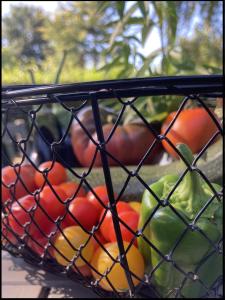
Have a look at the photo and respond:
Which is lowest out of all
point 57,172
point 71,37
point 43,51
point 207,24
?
point 57,172

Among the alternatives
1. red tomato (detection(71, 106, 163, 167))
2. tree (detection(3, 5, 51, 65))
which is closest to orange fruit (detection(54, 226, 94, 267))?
red tomato (detection(71, 106, 163, 167))

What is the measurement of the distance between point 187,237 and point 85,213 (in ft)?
Answer: 0.38

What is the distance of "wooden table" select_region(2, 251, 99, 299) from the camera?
0.36 m

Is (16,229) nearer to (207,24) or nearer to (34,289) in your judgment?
(34,289)

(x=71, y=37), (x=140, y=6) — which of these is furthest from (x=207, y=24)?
(x=71, y=37)

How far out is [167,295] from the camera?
0.29 metres

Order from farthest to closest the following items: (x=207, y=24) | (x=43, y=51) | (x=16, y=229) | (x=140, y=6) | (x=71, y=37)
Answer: (x=43, y=51) < (x=71, y=37) < (x=207, y=24) < (x=140, y=6) < (x=16, y=229)

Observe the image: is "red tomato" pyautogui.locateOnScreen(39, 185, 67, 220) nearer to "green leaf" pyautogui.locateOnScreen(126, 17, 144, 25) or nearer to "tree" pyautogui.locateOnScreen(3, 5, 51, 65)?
"green leaf" pyautogui.locateOnScreen(126, 17, 144, 25)

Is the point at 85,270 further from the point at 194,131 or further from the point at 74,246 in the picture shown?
the point at 194,131

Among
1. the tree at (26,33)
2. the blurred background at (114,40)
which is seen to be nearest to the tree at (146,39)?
the blurred background at (114,40)

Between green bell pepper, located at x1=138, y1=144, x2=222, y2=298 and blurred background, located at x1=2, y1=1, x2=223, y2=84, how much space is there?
0.95 feet

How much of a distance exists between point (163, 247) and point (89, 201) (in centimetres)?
12

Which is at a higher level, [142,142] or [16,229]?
[142,142]

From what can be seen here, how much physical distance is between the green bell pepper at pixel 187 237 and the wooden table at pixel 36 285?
11cm
